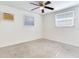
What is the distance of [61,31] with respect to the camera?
541 centimetres

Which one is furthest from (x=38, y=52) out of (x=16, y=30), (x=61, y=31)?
(x=61, y=31)

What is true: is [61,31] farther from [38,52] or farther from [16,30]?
[16,30]

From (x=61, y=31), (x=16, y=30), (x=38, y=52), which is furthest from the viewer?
(x=61, y=31)

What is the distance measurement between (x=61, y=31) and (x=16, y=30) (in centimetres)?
282

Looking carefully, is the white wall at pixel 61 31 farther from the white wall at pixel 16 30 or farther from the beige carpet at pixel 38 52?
the white wall at pixel 16 30

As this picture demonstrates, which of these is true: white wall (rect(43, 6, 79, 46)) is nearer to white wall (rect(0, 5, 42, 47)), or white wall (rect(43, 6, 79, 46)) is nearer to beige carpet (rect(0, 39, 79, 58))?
beige carpet (rect(0, 39, 79, 58))

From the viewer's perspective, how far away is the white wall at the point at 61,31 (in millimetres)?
4453

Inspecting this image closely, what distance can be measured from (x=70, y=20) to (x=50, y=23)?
186cm

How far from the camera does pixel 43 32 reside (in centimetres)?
714

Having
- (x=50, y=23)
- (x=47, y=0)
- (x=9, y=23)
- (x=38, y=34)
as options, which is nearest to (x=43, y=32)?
(x=38, y=34)

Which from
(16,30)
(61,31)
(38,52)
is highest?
(16,30)

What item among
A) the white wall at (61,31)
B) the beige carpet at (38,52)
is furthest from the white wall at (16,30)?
the white wall at (61,31)

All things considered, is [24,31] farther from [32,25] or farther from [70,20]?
[70,20]

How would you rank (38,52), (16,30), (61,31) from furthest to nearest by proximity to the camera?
1. (61,31)
2. (16,30)
3. (38,52)
